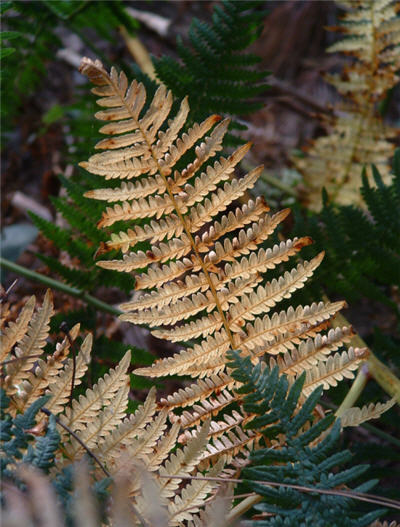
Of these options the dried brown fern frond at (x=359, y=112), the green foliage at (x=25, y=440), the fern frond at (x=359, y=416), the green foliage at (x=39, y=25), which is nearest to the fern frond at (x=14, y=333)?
the green foliage at (x=25, y=440)

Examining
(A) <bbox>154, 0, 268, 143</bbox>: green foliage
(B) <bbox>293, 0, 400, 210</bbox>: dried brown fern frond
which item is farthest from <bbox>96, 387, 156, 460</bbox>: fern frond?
(B) <bbox>293, 0, 400, 210</bbox>: dried brown fern frond

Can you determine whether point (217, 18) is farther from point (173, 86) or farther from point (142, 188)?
point (142, 188)

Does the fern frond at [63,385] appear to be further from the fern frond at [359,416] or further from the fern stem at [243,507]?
the fern frond at [359,416]

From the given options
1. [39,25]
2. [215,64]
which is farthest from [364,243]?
[39,25]

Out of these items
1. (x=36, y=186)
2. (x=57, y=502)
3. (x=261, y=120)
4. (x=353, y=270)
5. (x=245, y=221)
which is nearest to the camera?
(x=57, y=502)

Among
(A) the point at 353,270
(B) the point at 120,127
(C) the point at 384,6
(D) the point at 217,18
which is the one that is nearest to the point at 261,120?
(C) the point at 384,6

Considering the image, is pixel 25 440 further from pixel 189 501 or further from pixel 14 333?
pixel 189 501

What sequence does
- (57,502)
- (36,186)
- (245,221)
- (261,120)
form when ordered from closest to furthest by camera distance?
(57,502)
(245,221)
(36,186)
(261,120)

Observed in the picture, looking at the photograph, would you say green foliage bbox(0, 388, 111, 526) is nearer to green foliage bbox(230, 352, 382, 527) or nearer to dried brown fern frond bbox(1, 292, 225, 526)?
dried brown fern frond bbox(1, 292, 225, 526)
